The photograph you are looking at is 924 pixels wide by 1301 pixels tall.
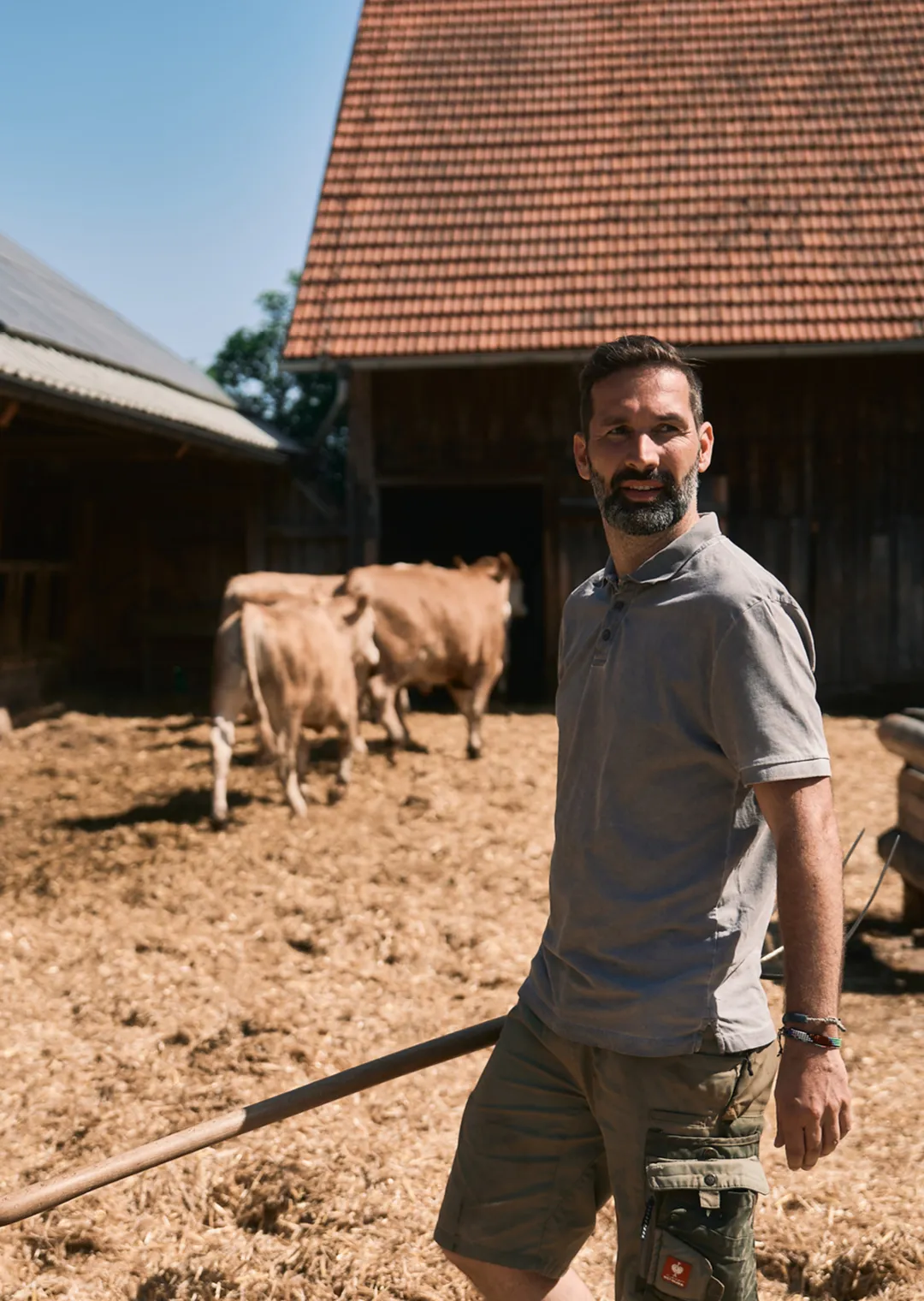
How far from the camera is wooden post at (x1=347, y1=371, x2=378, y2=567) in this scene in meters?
12.4

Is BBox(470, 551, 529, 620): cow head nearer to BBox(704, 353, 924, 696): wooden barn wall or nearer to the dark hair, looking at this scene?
BBox(704, 353, 924, 696): wooden barn wall

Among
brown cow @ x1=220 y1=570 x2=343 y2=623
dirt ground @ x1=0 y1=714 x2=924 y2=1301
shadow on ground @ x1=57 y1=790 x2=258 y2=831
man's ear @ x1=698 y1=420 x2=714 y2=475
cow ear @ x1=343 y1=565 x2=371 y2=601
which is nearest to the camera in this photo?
man's ear @ x1=698 y1=420 x2=714 y2=475

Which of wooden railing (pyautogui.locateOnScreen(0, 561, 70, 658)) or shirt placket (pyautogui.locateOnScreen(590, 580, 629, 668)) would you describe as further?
wooden railing (pyautogui.locateOnScreen(0, 561, 70, 658))

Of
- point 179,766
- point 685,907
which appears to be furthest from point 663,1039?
point 179,766

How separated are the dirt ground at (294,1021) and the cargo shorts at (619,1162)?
99 centimetres

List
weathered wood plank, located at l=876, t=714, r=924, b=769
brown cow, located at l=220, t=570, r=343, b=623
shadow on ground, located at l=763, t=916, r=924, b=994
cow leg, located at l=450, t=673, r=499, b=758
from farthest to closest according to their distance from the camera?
cow leg, located at l=450, t=673, r=499, b=758 → brown cow, located at l=220, t=570, r=343, b=623 → weathered wood plank, located at l=876, t=714, r=924, b=769 → shadow on ground, located at l=763, t=916, r=924, b=994

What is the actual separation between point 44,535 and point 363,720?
477 cm

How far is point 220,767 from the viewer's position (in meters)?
7.36

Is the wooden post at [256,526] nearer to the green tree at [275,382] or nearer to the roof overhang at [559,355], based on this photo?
the roof overhang at [559,355]

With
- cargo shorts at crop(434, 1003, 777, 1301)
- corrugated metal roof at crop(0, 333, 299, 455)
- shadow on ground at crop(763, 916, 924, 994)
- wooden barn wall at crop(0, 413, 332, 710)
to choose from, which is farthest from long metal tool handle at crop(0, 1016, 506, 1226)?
wooden barn wall at crop(0, 413, 332, 710)

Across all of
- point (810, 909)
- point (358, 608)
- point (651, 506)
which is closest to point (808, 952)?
point (810, 909)

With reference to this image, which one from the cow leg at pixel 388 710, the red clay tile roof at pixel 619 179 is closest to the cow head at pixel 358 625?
the cow leg at pixel 388 710

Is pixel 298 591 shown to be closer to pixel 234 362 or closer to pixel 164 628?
pixel 164 628

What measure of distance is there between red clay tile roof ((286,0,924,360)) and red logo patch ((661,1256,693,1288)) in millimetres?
10382
